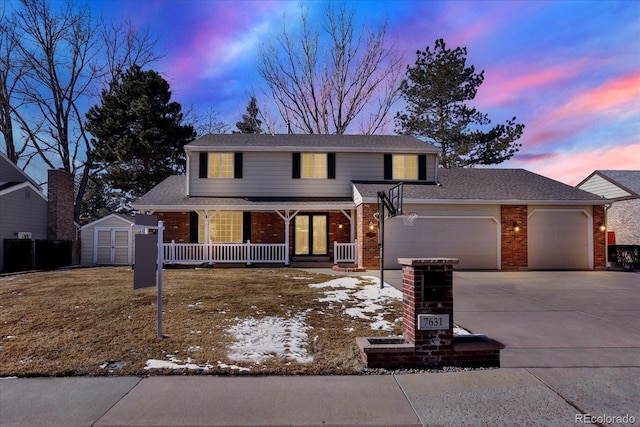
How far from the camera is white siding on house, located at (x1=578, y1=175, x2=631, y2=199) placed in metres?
21.3

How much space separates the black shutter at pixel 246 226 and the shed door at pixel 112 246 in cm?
599

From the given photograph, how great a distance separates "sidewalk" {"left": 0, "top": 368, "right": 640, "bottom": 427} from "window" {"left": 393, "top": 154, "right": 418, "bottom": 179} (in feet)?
45.5

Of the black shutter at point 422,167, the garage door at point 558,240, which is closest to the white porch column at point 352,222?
the black shutter at point 422,167

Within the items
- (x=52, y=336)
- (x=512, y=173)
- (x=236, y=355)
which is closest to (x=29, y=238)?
(x=52, y=336)

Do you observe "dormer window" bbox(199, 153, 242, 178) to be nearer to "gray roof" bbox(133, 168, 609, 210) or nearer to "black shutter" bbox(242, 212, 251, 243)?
"gray roof" bbox(133, 168, 609, 210)

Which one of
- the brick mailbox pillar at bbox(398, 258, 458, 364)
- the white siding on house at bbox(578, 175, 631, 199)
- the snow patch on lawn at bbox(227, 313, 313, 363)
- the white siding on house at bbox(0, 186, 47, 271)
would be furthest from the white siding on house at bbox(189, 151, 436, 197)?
the white siding on house at bbox(578, 175, 631, 199)

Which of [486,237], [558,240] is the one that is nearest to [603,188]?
[558,240]

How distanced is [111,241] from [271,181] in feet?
27.3

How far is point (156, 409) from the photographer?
3359 millimetres

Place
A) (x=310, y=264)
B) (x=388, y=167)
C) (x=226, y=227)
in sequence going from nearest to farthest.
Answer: (x=310, y=264)
(x=226, y=227)
(x=388, y=167)

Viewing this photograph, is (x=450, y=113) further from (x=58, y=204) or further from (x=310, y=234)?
(x=58, y=204)

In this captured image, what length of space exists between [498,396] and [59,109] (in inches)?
1233

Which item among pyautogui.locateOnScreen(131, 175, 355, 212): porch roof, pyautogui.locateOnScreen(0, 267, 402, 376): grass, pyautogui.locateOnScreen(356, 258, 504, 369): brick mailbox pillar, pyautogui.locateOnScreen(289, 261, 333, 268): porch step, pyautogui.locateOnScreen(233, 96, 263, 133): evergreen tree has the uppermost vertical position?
pyautogui.locateOnScreen(233, 96, 263, 133): evergreen tree

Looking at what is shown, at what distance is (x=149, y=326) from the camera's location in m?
5.95
